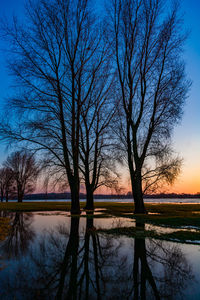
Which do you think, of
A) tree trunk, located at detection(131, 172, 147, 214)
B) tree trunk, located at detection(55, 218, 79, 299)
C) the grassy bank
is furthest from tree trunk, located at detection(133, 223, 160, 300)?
tree trunk, located at detection(131, 172, 147, 214)

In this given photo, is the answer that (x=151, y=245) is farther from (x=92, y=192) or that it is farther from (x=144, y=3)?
(x=144, y=3)

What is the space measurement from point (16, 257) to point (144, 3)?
1990 cm

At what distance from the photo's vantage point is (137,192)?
1630 centimetres

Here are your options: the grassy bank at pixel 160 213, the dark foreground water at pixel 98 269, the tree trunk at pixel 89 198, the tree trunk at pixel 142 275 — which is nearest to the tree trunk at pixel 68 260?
the dark foreground water at pixel 98 269

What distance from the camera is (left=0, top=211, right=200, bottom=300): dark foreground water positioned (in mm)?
3023

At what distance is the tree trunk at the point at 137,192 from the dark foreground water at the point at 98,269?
10179 mm

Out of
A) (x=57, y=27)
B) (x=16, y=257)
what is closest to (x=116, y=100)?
(x=57, y=27)

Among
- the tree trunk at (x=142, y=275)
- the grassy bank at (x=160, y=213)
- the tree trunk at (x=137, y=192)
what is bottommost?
the grassy bank at (x=160, y=213)

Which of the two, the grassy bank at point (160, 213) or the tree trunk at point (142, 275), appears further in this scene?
the grassy bank at point (160, 213)

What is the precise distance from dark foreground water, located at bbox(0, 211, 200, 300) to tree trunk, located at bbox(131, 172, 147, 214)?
33.4 feet

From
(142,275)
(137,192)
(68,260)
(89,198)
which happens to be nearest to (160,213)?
(137,192)

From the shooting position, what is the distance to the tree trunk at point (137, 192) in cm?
1590

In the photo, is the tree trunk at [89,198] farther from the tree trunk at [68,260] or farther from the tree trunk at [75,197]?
the tree trunk at [68,260]

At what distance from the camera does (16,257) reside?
439 centimetres
